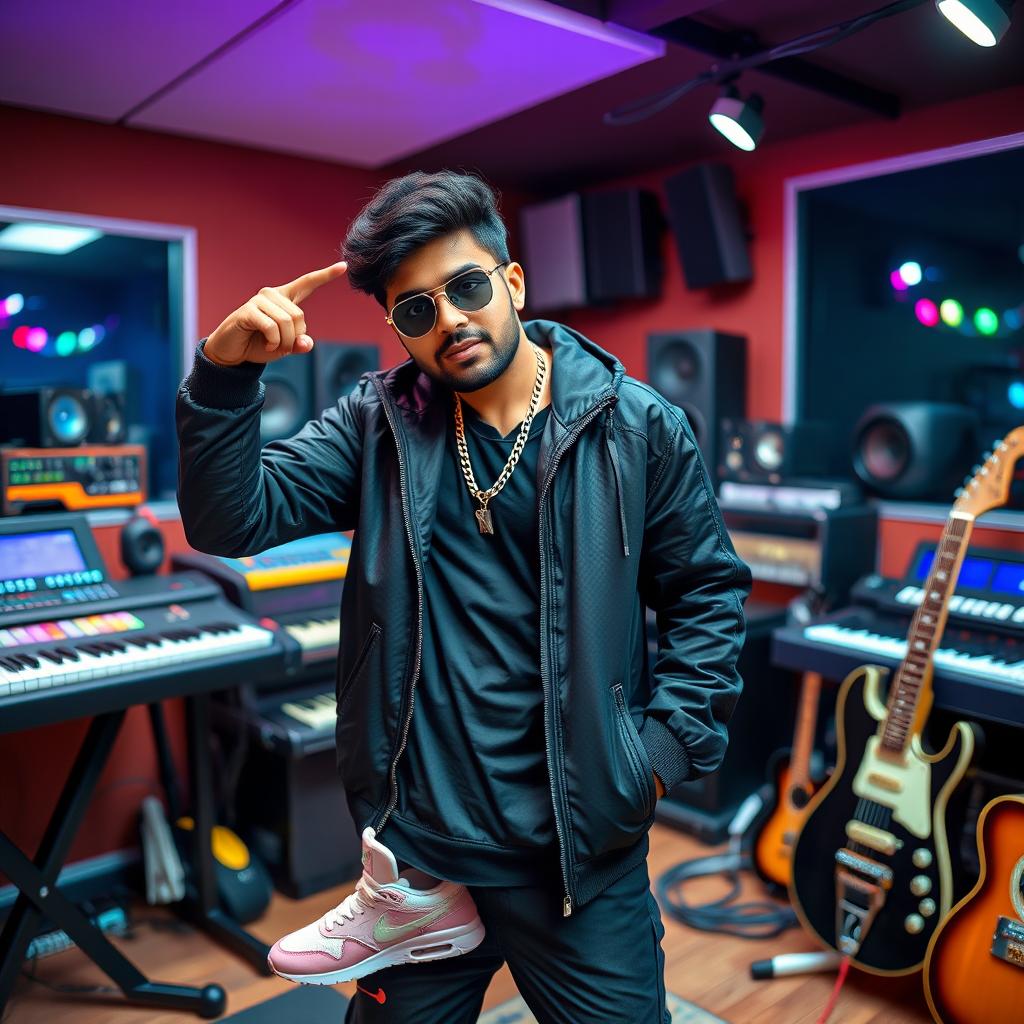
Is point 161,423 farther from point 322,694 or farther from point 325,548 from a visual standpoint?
point 322,694

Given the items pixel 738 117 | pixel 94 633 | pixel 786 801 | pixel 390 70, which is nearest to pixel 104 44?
pixel 390 70

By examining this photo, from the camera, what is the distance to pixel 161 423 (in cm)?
338

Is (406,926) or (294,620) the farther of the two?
(294,620)

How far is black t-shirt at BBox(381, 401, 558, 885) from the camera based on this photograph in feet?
4.37

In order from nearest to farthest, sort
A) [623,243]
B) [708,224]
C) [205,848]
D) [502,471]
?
1. [502,471]
2. [205,848]
3. [708,224]
4. [623,243]

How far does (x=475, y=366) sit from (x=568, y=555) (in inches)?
11.8

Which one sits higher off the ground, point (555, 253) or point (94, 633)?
point (555, 253)

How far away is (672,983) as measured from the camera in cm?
242

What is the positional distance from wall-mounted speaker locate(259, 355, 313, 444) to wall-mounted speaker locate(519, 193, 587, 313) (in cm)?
132

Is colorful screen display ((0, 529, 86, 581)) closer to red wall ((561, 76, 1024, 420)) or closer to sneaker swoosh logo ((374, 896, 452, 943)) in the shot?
sneaker swoosh logo ((374, 896, 452, 943))

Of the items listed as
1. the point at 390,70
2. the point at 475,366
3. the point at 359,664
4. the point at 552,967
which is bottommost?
the point at 552,967

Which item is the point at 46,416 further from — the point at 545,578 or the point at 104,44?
the point at 545,578

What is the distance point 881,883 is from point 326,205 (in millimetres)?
2919

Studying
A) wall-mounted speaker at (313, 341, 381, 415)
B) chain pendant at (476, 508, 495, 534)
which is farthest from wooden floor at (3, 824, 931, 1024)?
wall-mounted speaker at (313, 341, 381, 415)
